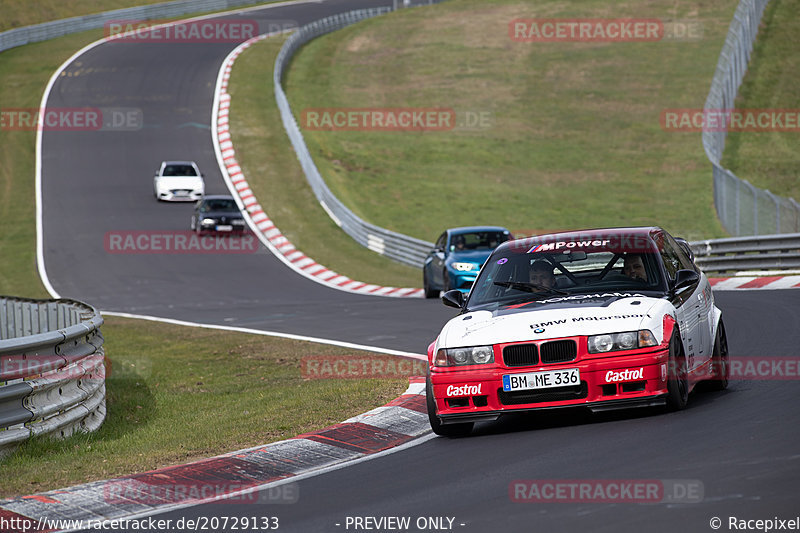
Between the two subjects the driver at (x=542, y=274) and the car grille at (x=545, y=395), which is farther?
the driver at (x=542, y=274)

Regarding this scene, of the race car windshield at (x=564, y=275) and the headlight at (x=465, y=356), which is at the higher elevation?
the race car windshield at (x=564, y=275)

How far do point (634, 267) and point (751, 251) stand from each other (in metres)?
14.6

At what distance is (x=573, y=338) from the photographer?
831 centimetres

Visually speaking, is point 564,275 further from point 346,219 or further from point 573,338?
point 346,219

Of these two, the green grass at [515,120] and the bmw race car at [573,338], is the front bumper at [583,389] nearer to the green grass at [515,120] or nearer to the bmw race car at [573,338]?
the bmw race car at [573,338]

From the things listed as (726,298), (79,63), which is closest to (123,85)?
(79,63)

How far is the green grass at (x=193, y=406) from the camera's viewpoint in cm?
862

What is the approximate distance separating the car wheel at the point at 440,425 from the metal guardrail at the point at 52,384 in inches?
122

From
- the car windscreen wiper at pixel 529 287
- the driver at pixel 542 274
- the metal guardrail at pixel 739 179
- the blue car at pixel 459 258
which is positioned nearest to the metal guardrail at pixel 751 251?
the metal guardrail at pixel 739 179

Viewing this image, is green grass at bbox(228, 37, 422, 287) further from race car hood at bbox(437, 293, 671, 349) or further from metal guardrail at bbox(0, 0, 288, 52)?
race car hood at bbox(437, 293, 671, 349)

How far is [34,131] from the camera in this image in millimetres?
49250

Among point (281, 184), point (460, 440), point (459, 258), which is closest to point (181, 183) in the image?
point (281, 184)

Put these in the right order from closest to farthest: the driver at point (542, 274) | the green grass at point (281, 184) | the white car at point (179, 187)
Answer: the driver at point (542, 274) < the green grass at point (281, 184) < the white car at point (179, 187)

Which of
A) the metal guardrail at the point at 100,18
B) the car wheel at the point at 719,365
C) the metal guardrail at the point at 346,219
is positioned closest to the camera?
the car wheel at the point at 719,365
